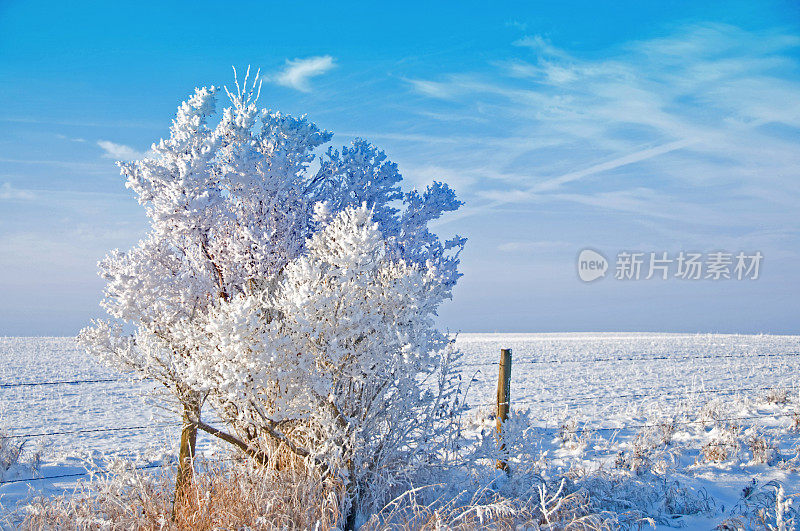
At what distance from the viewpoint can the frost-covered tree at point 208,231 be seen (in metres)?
4.98

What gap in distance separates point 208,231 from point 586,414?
303 inches

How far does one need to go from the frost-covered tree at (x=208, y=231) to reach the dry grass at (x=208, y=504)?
1.47ft

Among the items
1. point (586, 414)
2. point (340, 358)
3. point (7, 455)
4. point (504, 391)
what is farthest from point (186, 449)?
point (586, 414)

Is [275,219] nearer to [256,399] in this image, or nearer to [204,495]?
[256,399]

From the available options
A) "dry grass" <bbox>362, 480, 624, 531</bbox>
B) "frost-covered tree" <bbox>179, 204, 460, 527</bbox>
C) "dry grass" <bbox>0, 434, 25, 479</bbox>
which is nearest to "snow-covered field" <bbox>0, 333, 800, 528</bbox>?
"dry grass" <bbox>0, 434, 25, 479</bbox>

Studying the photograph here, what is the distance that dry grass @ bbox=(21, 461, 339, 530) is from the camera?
404 centimetres

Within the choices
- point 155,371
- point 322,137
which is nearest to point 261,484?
point 155,371

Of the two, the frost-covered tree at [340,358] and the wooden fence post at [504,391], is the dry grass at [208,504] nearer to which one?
the frost-covered tree at [340,358]

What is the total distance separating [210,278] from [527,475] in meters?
3.50

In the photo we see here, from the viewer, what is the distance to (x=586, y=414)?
10.2m

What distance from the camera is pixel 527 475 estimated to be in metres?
5.34

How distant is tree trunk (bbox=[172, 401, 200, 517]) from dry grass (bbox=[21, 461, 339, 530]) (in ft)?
0.30

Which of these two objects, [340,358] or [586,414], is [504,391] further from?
[586,414]

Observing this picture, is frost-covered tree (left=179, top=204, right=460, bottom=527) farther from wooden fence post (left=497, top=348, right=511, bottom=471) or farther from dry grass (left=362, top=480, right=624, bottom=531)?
wooden fence post (left=497, top=348, right=511, bottom=471)
